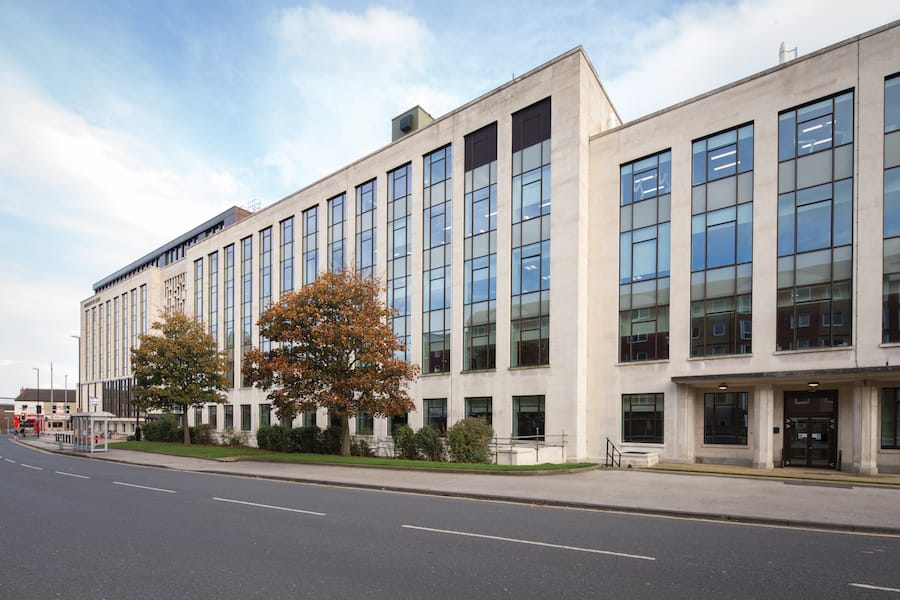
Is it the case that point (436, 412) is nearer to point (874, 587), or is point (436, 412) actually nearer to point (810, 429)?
point (810, 429)

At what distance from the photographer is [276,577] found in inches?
263

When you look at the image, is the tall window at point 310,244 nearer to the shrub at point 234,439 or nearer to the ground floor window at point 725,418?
the shrub at point 234,439

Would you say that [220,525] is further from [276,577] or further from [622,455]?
[622,455]

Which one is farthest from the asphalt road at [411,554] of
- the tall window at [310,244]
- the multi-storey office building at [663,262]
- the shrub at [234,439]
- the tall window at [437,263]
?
the tall window at [310,244]

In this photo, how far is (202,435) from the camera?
140 ft

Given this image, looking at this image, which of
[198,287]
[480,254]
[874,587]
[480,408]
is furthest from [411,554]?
[198,287]

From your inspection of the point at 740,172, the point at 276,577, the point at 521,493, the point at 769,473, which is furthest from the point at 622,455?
the point at 276,577

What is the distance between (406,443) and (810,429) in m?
16.1

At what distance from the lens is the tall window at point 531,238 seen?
26.6 metres

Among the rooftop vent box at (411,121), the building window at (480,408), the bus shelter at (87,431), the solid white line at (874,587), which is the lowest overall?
the bus shelter at (87,431)

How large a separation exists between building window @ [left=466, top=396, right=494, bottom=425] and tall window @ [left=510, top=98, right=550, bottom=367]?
2.47m

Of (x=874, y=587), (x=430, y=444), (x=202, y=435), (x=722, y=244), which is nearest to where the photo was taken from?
(x=874, y=587)

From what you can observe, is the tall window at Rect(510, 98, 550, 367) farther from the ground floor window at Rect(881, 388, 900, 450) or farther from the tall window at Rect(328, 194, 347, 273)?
the tall window at Rect(328, 194, 347, 273)

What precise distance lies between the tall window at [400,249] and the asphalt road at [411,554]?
2089 cm
